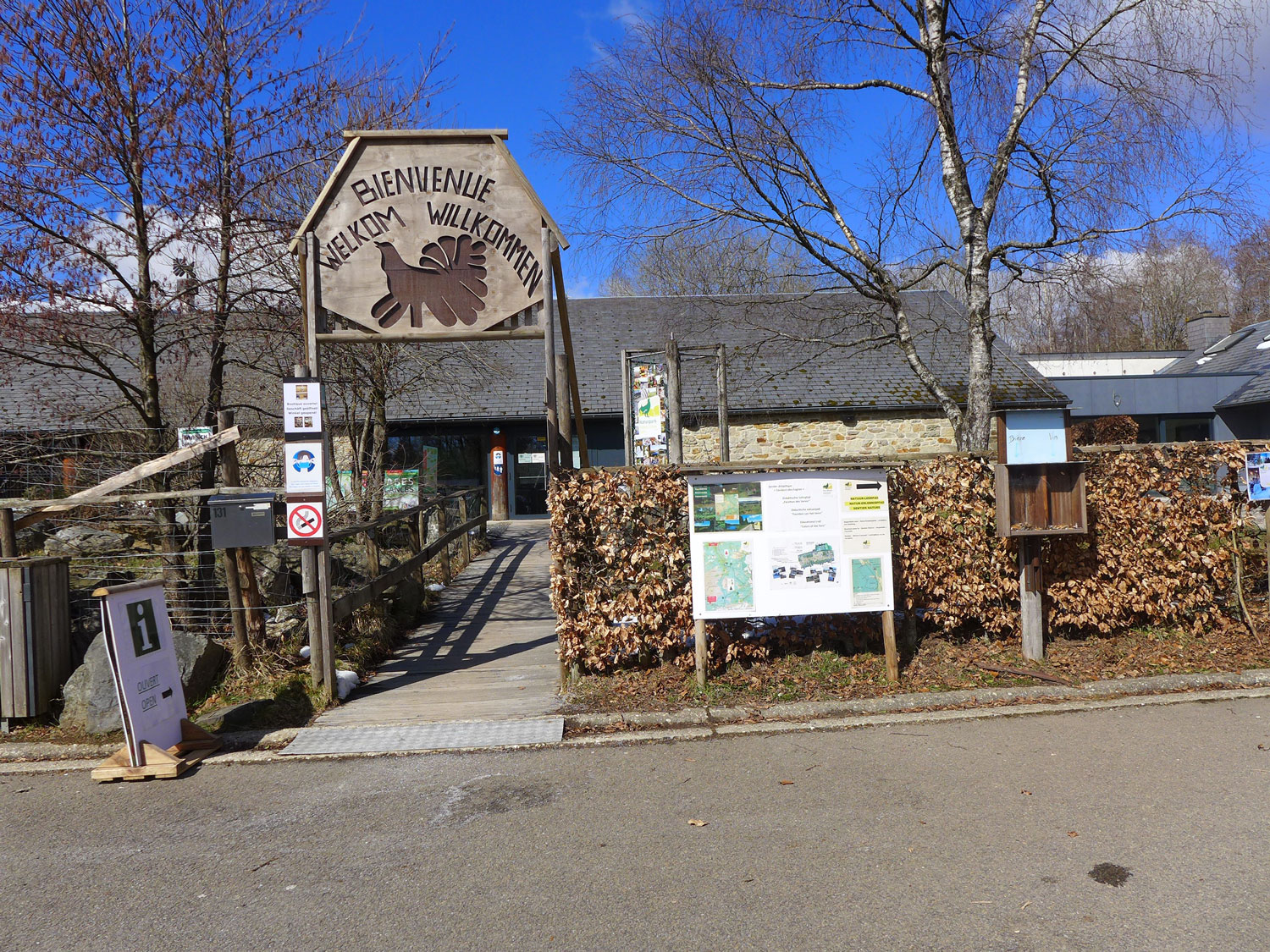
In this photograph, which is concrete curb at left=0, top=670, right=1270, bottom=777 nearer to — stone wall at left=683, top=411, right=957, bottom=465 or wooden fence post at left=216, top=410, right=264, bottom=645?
wooden fence post at left=216, top=410, right=264, bottom=645

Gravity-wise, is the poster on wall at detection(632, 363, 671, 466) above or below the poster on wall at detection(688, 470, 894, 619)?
above

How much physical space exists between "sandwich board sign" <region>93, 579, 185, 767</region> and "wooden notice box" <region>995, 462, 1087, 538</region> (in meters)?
5.88

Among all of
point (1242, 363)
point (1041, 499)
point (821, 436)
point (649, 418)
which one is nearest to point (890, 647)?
point (1041, 499)

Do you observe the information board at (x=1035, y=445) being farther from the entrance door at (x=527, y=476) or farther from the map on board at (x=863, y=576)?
the entrance door at (x=527, y=476)

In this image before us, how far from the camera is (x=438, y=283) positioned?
23.7 ft

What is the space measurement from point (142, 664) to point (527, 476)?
56.0 feet

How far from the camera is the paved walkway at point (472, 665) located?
667 centimetres

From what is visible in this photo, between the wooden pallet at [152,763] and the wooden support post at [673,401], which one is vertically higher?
the wooden support post at [673,401]

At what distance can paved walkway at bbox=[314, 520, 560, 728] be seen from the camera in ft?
21.9

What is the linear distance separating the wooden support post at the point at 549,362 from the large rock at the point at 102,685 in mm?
2858

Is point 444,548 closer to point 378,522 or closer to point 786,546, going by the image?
point 378,522

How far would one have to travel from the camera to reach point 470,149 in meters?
7.28

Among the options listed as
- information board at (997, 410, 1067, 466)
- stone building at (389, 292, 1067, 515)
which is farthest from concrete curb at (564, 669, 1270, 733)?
stone building at (389, 292, 1067, 515)

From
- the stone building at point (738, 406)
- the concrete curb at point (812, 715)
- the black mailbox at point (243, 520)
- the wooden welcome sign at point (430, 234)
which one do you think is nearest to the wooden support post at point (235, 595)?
the black mailbox at point (243, 520)
